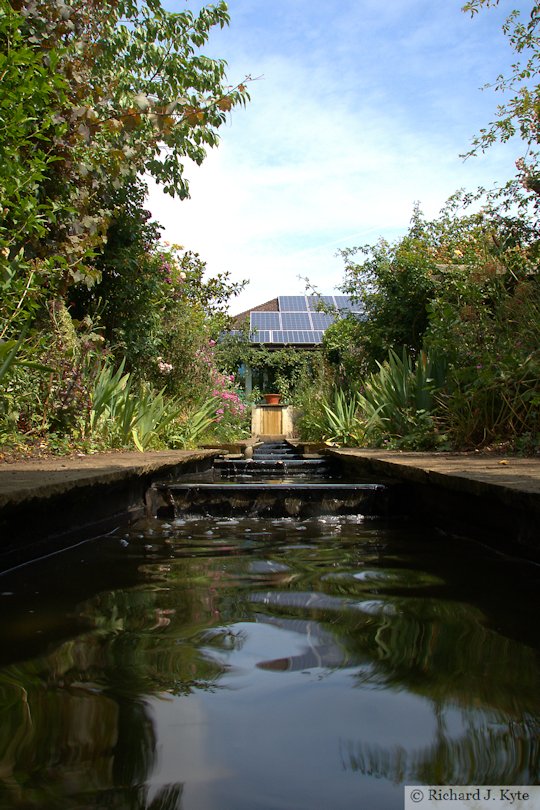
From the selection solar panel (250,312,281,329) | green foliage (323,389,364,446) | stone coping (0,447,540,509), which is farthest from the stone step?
solar panel (250,312,281,329)

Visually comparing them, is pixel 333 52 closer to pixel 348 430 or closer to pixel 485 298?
pixel 485 298

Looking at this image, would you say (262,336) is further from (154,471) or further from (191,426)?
(154,471)

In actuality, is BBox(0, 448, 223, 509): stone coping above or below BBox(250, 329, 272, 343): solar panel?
below

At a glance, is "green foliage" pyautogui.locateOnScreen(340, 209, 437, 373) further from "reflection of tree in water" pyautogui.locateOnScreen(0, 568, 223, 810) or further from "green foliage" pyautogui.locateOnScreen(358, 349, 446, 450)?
"reflection of tree in water" pyautogui.locateOnScreen(0, 568, 223, 810)

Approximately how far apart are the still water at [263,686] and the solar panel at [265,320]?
21.6m

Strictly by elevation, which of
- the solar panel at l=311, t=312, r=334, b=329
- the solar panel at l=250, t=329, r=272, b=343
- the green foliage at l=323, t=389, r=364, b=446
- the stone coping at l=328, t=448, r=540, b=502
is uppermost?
the solar panel at l=311, t=312, r=334, b=329

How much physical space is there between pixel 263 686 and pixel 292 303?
86.2ft

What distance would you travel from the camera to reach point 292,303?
88.8ft

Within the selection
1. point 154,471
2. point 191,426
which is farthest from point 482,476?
point 191,426

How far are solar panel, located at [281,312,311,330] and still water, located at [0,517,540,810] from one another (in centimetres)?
2179

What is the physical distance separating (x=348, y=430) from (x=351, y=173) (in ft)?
11.9

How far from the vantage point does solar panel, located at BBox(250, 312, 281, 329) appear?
78.1 feet

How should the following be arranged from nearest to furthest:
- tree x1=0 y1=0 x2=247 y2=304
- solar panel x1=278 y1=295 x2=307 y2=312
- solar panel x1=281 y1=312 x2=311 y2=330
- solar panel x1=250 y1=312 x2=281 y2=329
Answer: tree x1=0 y1=0 x2=247 y2=304 < solar panel x1=250 y1=312 x2=281 y2=329 < solar panel x1=281 y1=312 x2=311 y2=330 < solar panel x1=278 y1=295 x2=307 y2=312

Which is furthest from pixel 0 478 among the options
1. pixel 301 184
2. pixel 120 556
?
pixel 301 184
